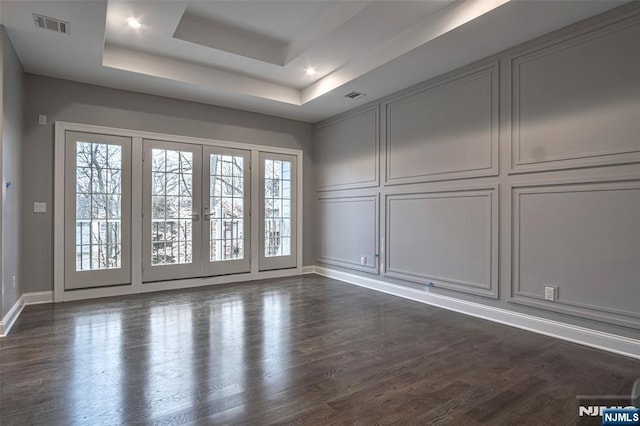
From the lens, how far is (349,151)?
5520 mm

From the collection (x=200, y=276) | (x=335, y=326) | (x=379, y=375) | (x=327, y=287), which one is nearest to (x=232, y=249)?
(x=200, y=276)

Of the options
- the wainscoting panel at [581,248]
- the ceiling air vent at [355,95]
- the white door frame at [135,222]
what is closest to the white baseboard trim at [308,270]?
the white door frame at [135,222]

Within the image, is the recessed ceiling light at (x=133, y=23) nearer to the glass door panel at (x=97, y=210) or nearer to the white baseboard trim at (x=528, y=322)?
the glass door panel at (x=97, y=210)

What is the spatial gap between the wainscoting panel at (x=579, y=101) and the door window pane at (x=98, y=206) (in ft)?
15.6

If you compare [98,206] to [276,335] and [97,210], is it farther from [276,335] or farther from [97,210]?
[276,335]

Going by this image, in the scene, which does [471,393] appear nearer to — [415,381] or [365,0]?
[415,381]

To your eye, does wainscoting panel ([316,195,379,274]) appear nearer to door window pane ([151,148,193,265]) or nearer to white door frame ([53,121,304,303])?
white door frame ([53,121,304,303])

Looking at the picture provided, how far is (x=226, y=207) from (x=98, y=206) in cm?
169

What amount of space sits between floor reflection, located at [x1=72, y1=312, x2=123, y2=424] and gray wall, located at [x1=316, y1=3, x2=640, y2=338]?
3.30 metres

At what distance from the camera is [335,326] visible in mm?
3285

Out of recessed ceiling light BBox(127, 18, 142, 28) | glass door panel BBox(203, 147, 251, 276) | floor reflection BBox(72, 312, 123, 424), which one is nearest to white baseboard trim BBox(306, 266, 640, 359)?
glass door panel BBox(203, 147, 251, 276)

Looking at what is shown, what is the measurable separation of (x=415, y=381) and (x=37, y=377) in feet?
8.01

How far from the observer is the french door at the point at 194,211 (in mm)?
4816

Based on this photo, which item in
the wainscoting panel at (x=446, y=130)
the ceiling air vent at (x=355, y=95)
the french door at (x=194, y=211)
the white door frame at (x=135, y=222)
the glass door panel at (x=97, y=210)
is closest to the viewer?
the wainscoting panel at (x=446, y=130)
